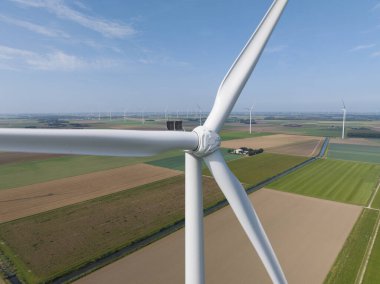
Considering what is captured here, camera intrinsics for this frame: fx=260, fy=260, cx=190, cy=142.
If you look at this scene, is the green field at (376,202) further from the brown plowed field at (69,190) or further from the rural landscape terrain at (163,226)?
the brown plowed field at (69,190)

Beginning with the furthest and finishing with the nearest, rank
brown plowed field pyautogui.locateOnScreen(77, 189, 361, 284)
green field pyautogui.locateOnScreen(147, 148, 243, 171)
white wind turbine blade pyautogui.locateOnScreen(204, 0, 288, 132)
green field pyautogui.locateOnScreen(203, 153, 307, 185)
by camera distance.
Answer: green field pyautogui.locateOnScreen(147, 148, 243, 171)
green field pyautogui.locateOnScreen(203, 153, 307, 185)
brown plowed field pyautogui.locateOnScreen(77, 189, 361, 284)
white wind turbine blade pyautogui.locateOnScreen(204, 0, 288, 132)

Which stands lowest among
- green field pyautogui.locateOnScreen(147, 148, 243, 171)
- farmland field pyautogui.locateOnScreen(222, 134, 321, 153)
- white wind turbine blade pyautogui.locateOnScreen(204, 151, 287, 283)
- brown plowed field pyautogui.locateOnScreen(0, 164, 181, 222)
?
brown plowed field pyautogui.locateOnScreen(0, 164, 181, 222)

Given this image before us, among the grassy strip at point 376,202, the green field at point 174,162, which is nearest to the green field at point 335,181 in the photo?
the grassy strip at point 376,202

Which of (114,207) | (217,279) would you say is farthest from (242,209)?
(114,207)

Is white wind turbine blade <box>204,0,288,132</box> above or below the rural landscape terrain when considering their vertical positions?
above

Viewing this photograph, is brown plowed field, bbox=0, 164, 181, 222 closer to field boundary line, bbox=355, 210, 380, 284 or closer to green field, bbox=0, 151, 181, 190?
green field, bbox=0, 151, 181, 190

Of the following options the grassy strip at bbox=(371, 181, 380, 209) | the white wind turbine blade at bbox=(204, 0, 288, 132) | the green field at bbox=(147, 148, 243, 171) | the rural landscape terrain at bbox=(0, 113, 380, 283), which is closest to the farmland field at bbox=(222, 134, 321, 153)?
the green field at bbox=(147, 148, 243, 171)

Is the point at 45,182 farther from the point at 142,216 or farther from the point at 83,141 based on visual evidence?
the point at 83,141
